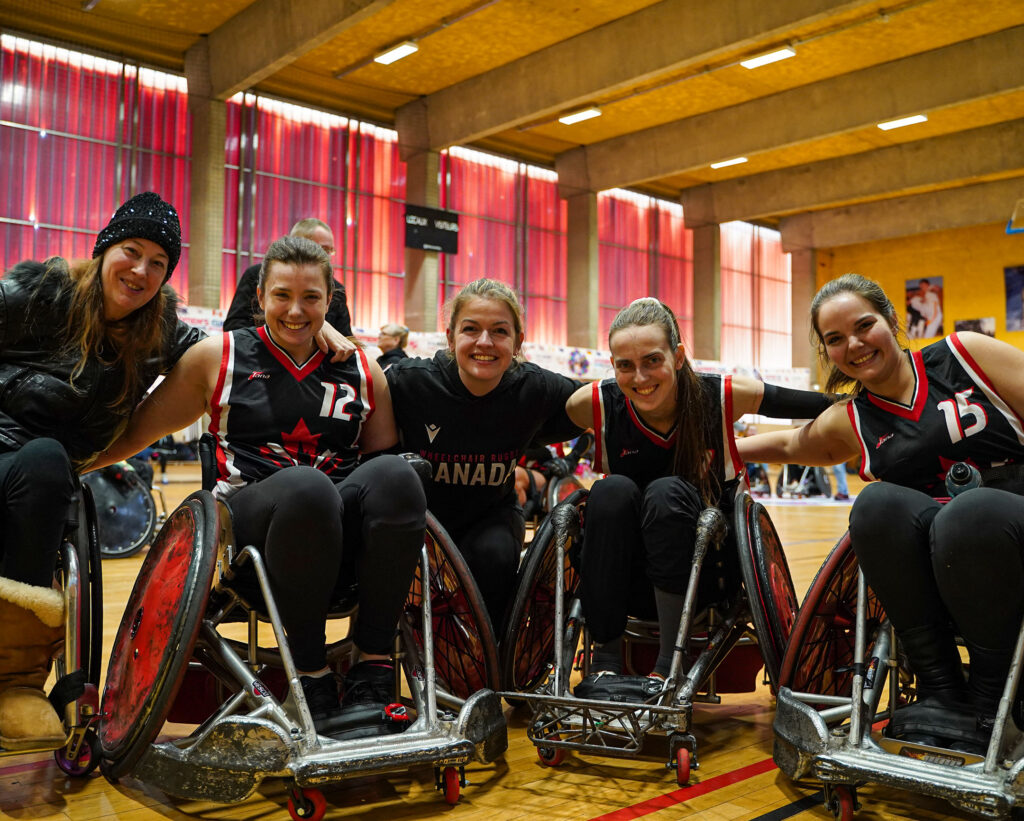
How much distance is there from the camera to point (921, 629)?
1791 millimetres

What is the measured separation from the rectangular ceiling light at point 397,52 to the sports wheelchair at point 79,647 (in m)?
10.9

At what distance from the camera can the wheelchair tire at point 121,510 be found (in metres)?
5.49

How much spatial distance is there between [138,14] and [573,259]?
776 cm

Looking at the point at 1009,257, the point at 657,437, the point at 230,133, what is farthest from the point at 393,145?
the point at 657,437

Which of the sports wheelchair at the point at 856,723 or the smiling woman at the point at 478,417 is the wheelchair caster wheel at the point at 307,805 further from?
the sports wheelchair at the point at 856,723

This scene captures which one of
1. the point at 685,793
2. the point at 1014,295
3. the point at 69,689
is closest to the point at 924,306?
the point at 1014,295

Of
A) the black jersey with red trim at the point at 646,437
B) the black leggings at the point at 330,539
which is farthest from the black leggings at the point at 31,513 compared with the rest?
the black jersey with red trim at the point at 646,437

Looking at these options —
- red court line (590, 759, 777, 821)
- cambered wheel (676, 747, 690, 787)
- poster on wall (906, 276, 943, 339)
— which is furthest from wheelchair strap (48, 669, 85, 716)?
poster on wall (906, 276, 943, 339)

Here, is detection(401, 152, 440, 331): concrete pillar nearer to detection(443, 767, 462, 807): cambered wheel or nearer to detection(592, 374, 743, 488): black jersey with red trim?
detection(592, 374, 743, 488): black jersey with red trim

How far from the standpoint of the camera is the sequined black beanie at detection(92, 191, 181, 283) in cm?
211

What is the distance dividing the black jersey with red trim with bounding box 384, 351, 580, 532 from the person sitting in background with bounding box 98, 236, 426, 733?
78mm

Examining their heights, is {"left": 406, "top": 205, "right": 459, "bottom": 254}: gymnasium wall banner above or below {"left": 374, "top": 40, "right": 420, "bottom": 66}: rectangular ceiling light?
below

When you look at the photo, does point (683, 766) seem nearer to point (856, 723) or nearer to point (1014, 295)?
point (856, 723)

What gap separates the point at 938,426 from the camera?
1.97m
